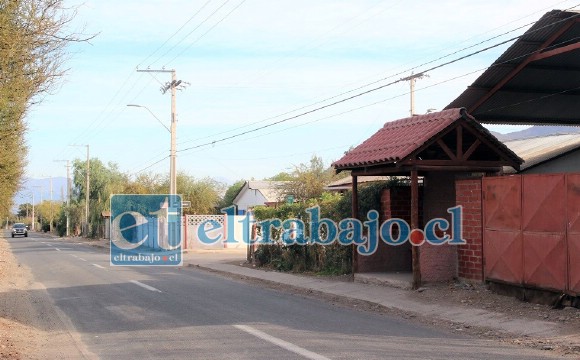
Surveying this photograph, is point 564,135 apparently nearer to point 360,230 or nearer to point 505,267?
point 360,230

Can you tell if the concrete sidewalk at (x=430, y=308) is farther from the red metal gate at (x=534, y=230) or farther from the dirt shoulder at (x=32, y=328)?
the dirt shoulder at (x=32, y=328)

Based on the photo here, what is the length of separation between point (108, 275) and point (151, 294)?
6.59 meters

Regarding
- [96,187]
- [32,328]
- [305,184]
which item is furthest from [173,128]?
[96,187]

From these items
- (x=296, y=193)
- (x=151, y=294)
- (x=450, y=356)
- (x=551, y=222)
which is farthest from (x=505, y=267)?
(x=296, y=193)

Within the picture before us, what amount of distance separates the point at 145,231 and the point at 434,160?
3243 centimetres

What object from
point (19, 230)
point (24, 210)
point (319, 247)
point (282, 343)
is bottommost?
point (282, 343)

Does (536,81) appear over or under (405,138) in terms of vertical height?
over

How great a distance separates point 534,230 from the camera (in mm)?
12867

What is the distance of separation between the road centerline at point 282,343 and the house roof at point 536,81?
9.18 metres

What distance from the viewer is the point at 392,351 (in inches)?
367

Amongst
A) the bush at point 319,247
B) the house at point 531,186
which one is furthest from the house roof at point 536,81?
the bush at point 319,247

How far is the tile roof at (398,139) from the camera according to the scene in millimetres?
15508

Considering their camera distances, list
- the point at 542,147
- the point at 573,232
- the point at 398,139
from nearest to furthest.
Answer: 1. the point at 573,232
2. the point at 398,139
3. the point at 542,147

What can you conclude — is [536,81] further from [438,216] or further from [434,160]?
[438,216]
